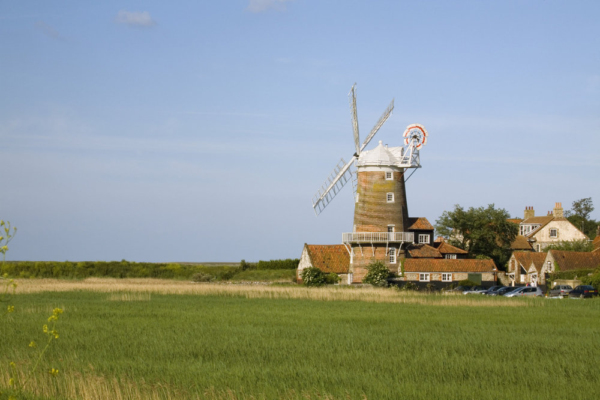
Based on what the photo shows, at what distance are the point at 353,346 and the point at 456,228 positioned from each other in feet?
214

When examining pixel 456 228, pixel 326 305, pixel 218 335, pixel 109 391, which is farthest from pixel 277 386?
pixel 456 228

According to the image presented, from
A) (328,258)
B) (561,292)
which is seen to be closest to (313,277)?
(328,258)

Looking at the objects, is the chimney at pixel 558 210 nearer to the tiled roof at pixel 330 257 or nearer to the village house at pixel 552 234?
the village house at pixel 552 234

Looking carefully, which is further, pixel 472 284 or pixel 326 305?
pixel 472 284

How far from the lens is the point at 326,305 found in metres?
41.9

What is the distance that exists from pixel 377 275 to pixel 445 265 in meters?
9.37

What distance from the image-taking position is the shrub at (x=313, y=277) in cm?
6631

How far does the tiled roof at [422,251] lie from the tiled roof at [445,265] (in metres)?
1.67

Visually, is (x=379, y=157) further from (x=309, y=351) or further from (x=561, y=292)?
(x=309, y=351)

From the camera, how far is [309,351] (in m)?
21.3

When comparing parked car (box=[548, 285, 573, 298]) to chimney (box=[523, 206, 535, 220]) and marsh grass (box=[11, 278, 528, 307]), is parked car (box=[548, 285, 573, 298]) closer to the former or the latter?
marsh grass (box=[11, 278, 528, 307])

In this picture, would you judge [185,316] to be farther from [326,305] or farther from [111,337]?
[326,305]

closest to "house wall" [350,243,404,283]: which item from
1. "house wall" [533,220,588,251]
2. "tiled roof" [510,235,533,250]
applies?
"tiled roof" [510,235,533,250]

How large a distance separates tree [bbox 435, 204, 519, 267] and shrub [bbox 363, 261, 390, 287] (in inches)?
→ 884
